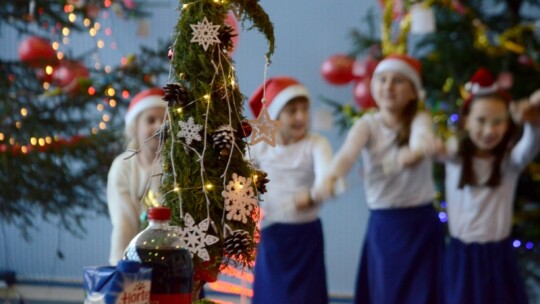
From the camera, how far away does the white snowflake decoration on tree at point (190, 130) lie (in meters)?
1.68

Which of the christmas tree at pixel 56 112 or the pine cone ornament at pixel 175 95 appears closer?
the pine cone ornament at pixel 175 95

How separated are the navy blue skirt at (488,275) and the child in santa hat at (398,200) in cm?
14

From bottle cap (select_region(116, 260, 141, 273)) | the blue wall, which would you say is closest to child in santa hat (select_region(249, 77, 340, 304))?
the blue wall

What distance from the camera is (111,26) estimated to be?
6332 millimetres

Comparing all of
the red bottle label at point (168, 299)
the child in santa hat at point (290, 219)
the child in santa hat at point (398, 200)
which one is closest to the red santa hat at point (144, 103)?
the child in santa hat at point (290, 219)

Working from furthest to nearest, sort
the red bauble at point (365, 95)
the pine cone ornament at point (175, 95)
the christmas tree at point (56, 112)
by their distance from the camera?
the christmas tree at point (56, 112)
the red bauble at point (365, 95)
the pine cone ornament at point (175, 95)

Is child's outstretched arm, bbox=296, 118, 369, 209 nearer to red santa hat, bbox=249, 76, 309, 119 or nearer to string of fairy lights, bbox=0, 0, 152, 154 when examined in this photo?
red santa hat, bbox=249, 76, 309, 119

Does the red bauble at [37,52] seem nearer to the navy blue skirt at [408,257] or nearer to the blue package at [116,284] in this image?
the navy blue skirt at [408,257]

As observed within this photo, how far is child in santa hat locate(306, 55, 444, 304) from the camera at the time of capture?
4184mm

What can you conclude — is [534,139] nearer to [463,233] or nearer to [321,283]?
[463,233]

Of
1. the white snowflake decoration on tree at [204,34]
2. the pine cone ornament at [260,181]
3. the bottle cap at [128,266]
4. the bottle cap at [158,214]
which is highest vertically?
the white snowflake decoration on tree at [204,34]

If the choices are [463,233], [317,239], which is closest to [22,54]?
[317,239]

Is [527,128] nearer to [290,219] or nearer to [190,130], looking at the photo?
[290,219]

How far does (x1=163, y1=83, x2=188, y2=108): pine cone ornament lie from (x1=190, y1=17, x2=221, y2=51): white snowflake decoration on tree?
9 centimetres
